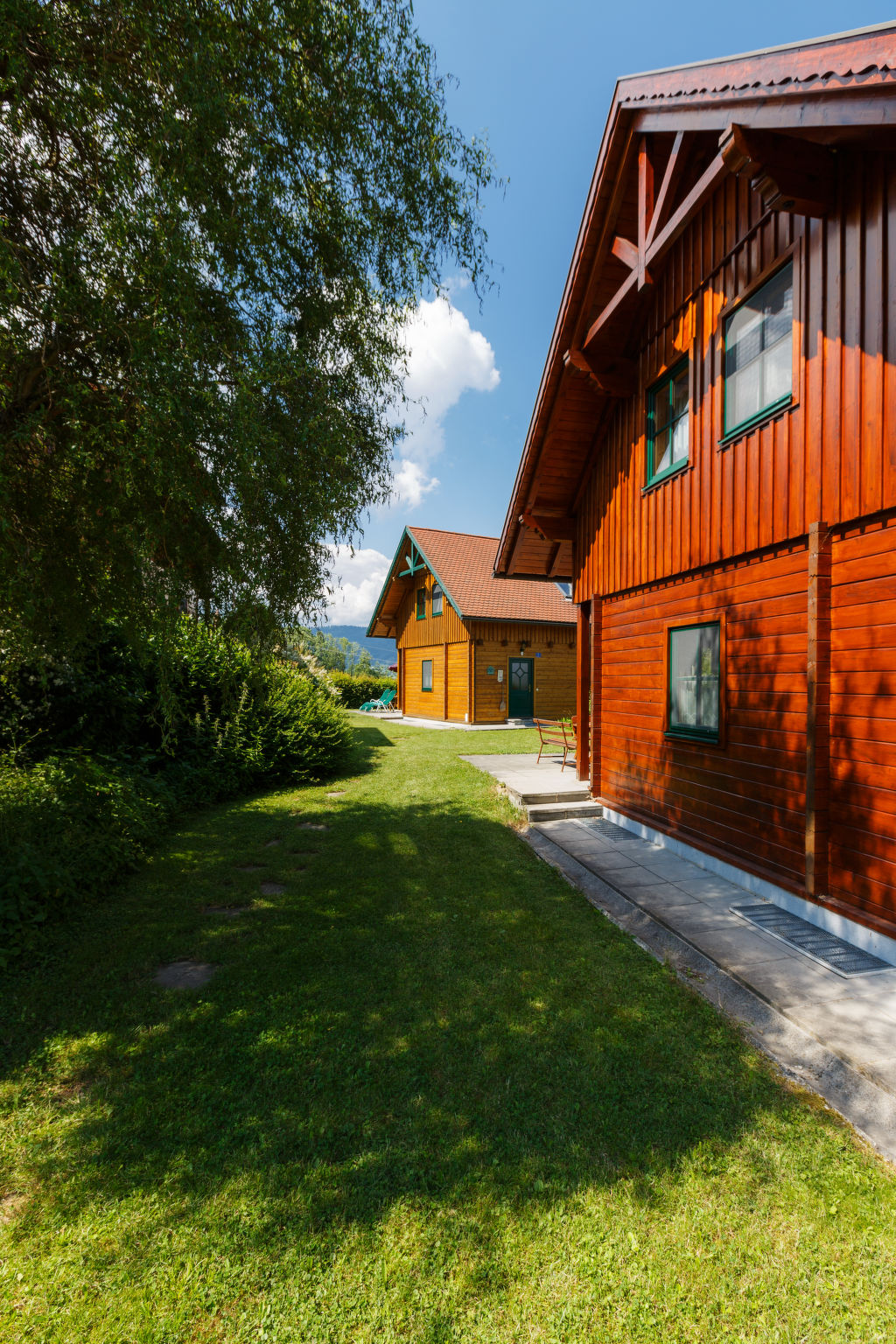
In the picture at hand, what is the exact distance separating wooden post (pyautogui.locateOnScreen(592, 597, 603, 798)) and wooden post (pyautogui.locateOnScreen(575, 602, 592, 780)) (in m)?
0.49

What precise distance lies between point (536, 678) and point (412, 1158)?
62.6 feet

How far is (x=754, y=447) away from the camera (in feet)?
16.8

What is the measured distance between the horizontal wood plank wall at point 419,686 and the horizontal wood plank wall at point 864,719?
17.9 m

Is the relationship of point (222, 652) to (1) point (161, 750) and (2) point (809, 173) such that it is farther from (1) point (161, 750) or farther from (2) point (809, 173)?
(2) point (809, 173)

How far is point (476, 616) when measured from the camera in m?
19.5

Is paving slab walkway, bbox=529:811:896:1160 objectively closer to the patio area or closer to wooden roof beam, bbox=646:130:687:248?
the patio area

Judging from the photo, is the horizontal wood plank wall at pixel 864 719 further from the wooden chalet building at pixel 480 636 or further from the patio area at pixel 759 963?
the wooden chalet building at pixel 480 636

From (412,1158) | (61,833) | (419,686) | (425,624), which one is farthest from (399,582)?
(412,1158)

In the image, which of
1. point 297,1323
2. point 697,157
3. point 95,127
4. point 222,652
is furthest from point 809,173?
point 222,652

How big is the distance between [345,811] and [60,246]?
270 inches

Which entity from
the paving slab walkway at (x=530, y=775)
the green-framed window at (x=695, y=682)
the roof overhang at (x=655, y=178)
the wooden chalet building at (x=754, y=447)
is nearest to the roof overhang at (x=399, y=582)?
the paving slab walkway at (x=530, y=775)

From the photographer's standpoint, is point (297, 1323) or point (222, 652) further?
point (222, 652)

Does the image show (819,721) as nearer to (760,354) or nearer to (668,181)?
(760,354)

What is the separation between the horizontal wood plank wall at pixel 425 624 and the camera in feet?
69.2
